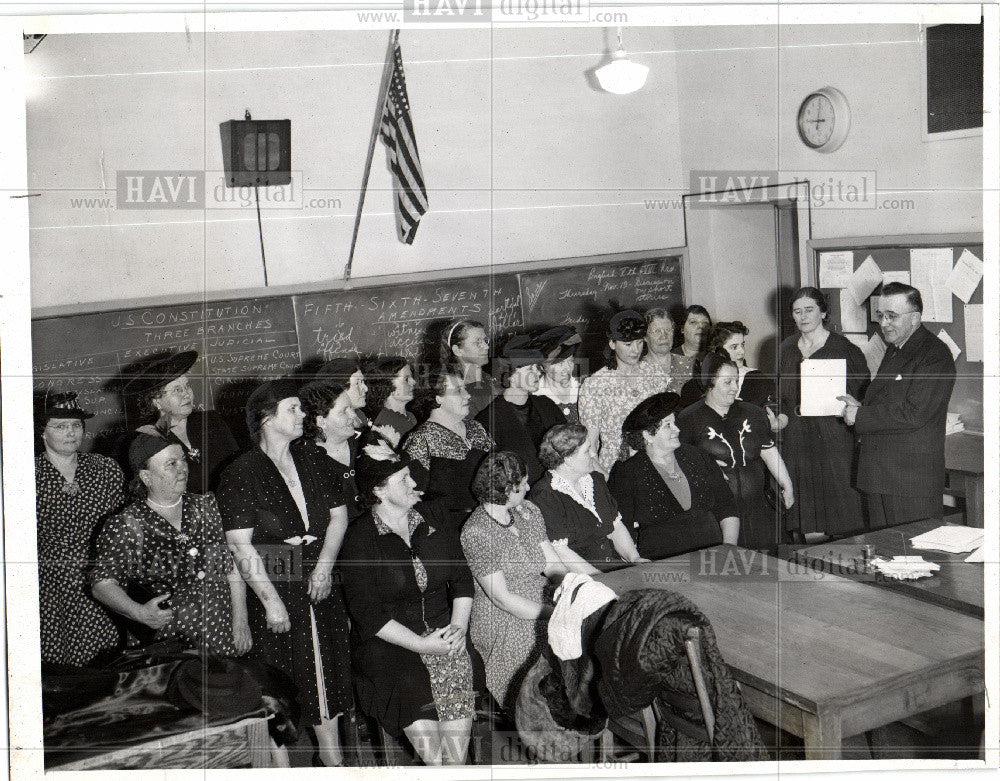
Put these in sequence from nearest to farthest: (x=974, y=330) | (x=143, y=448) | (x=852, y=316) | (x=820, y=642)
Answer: (x=820, y=642) < (x=143, y=448) < (x=974, y=330) < (x=852, y=316)

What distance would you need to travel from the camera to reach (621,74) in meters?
3.18

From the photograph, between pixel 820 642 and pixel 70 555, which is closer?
pixel 820 642

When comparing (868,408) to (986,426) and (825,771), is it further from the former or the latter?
(825,771)

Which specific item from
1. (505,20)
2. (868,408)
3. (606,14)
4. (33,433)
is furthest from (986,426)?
(33,433)

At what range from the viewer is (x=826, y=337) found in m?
3.18

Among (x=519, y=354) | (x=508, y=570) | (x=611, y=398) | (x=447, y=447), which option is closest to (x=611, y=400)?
(x=611, y=398)

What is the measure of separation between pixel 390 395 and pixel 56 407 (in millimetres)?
1125

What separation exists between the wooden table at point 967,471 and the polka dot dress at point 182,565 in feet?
8.25

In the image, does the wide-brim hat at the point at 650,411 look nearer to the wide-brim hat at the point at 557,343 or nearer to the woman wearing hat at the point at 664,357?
the woman wearing hat at the point at 664,357

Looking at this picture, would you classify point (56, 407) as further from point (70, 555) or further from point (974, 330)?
point (974, 330)

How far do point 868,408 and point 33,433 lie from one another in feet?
9.54

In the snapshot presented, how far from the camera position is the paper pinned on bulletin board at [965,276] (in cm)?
307

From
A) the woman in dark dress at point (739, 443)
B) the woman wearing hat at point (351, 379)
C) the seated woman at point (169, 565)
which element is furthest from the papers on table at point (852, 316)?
the seated woman at point (169, 565)

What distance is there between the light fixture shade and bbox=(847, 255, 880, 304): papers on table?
103 centimetres
